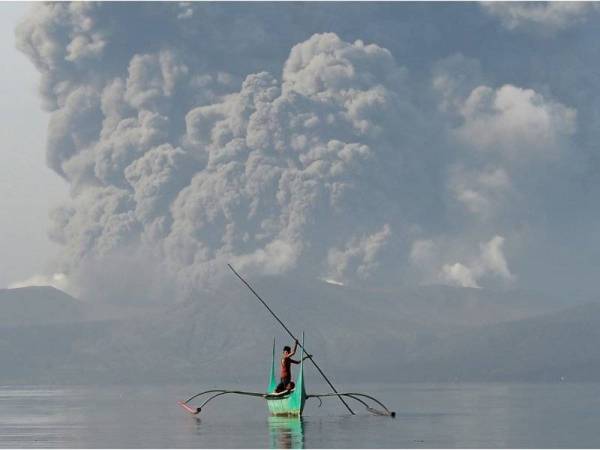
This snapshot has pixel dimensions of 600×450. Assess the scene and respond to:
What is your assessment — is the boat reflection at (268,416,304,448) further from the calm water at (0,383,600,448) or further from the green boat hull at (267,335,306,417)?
the green boat hull at (267,335,306,417)

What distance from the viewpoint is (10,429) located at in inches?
2365

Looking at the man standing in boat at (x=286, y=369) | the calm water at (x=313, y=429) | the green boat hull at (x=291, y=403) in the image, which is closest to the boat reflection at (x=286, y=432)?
the calm water at (x=313, y=429)

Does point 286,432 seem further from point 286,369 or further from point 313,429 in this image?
point 286,369

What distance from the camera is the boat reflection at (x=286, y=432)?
46844 mm

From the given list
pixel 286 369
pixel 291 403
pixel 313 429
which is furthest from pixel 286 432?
pixel 291 403

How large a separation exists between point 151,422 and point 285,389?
974 centimetres

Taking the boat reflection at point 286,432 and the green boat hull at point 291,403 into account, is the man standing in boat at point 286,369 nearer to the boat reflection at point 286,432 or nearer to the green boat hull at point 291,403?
the green boat hull at point 291,403

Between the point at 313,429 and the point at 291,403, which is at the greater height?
the point at 291,403

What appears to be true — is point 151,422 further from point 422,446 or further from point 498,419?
point 422,446

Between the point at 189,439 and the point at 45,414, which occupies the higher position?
the point at 45,414

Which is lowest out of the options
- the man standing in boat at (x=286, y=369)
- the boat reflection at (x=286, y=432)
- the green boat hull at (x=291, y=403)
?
the boat reflection at (x=286, y=432)

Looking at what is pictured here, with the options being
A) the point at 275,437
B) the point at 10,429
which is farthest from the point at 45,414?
the point at 275,437

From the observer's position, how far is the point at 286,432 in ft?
169

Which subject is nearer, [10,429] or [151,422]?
[10,429]
